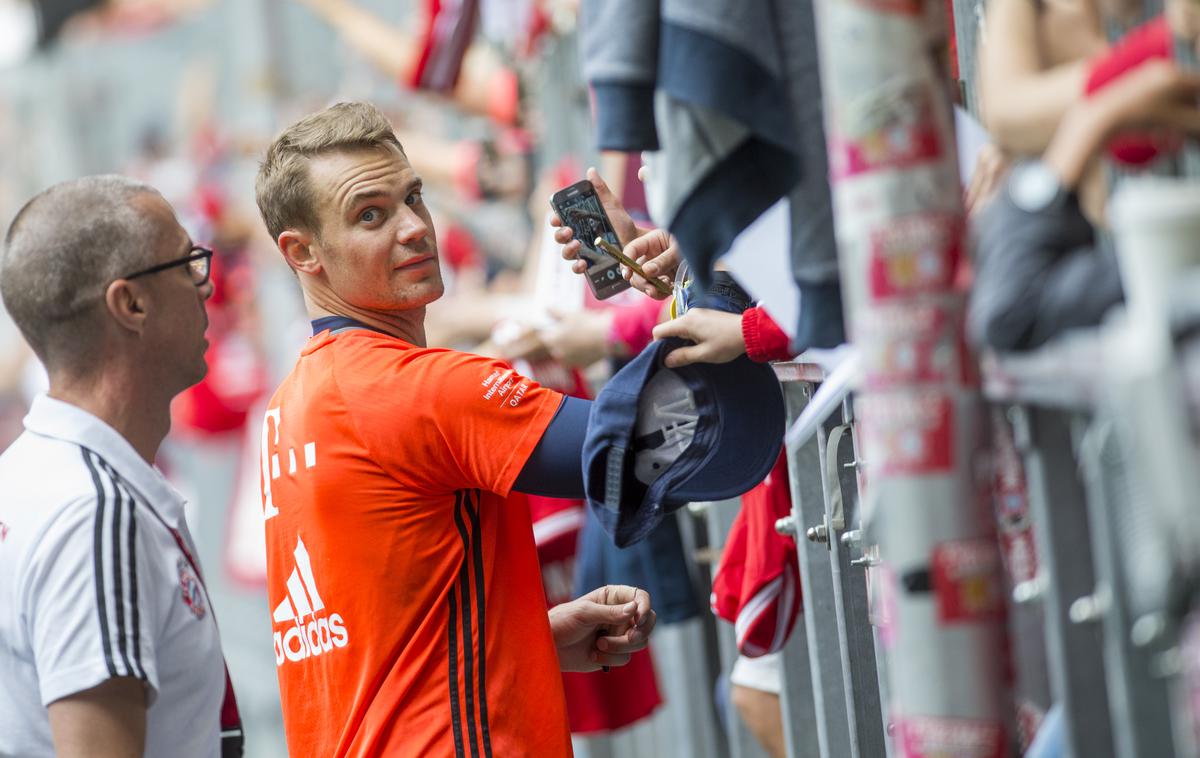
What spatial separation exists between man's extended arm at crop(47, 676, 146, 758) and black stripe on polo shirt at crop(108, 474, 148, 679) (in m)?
0.03

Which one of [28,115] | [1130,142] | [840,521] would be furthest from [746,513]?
[28,115]

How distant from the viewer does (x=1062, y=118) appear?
1.52m

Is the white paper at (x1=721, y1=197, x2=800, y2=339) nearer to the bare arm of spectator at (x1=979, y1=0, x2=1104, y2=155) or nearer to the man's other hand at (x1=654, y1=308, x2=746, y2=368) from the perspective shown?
the man's other hand at (x1=654, y1=308, x2=746, y2=368)

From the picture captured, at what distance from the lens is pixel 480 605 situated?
216 centimetres

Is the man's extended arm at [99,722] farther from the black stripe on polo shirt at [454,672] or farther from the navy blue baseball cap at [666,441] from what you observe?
the navy blue baseball cap at [666,441]

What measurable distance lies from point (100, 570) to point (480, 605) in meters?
0.50

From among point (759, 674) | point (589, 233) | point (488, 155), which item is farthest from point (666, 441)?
point (488, 155)

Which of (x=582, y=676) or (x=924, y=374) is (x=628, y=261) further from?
(x=582, y=676)

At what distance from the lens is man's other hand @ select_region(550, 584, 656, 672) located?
2.40 m

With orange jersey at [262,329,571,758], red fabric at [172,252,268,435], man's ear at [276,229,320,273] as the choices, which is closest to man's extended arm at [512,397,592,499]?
orange jersey at [262,329,571,758]

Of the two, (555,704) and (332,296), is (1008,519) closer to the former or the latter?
→ (555,704)

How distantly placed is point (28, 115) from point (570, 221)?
15.7m

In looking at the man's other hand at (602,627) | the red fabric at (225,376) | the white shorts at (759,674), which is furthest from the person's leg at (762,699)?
the red fabric at (225,376)

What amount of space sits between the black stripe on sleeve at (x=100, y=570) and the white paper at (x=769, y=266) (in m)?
0.91
